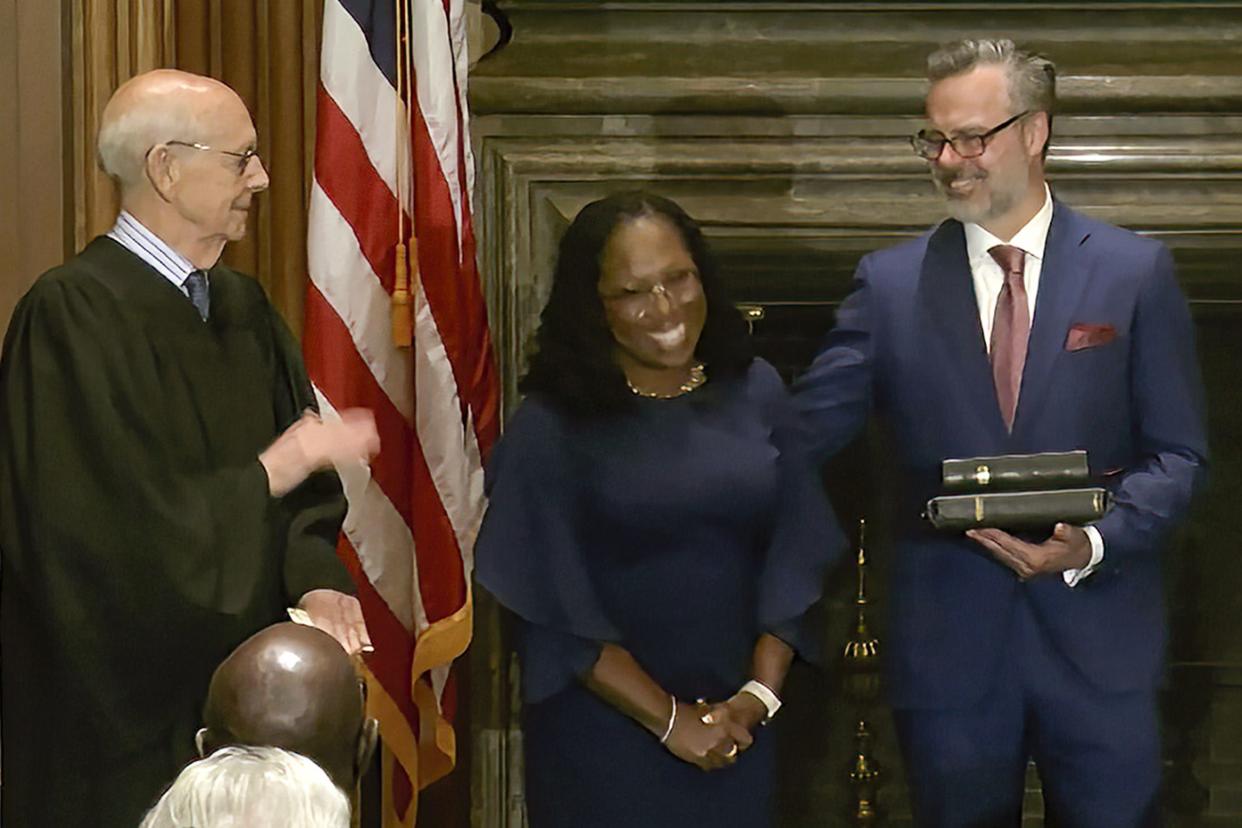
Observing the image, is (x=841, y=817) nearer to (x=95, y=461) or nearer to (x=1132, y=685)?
(x=1132, y=685)

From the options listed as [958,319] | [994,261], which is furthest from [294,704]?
[994,261]

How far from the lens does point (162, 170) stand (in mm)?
3510

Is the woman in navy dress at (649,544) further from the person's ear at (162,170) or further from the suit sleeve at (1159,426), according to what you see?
the person's ear at (162,170)

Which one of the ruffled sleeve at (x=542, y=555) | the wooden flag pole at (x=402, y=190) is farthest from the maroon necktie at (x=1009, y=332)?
the wooden flag pole at (x=402, y=190)

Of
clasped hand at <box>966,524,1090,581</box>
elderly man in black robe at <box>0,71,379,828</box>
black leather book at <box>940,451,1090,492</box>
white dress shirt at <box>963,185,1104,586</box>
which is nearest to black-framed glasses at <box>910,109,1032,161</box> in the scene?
white dress shirt at <box>963,185,1104,586</box>

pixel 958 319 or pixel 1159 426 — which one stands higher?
pixel 958 319

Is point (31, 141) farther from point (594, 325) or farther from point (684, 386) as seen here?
point (684, 386)

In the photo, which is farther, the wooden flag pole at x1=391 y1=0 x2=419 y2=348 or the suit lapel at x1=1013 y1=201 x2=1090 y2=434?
the wooden flag pole at x1=391 y1=0 x2=419 y2=348

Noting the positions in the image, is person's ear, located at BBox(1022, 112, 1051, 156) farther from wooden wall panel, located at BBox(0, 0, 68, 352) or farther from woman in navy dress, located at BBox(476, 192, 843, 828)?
wooden wall panel, located at BBox(0, 0, 68, 352)

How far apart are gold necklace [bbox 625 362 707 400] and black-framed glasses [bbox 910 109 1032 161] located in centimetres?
61

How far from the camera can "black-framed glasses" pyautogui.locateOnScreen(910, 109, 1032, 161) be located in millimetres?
3887

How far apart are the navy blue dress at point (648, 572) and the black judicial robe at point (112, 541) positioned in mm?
616

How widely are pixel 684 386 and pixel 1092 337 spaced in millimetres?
789

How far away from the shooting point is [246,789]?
2.12 m
